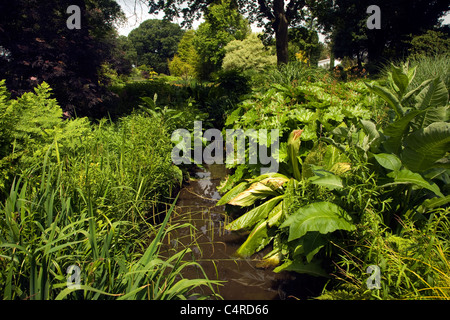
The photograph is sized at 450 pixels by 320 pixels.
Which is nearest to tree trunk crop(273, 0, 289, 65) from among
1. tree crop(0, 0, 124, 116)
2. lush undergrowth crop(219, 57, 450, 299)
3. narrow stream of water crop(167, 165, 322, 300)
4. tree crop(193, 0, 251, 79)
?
tree crop(0, 0, 124, 116)

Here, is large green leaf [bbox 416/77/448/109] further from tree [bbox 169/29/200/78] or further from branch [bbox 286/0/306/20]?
tree [bbox 169/29/200/78]

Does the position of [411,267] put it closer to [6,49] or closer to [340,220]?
[340,220]

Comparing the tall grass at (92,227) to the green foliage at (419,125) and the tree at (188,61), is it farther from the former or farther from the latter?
the tree at (188,61)

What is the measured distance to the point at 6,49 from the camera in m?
4.53

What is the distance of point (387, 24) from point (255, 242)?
22.0 metres

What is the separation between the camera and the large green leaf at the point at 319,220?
1.56m

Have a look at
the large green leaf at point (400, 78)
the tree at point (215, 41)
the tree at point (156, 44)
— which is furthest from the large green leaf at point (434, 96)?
the tree at point (156, 44)

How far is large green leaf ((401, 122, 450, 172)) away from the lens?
1.58 metres

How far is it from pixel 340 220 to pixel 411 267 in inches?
16.4

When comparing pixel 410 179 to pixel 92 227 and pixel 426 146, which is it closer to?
pixel 426 146

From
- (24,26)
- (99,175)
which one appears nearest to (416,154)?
(99,175)

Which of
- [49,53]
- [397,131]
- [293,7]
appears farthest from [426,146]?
[293,7]

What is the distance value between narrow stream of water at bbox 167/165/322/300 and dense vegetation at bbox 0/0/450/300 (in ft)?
0.43
